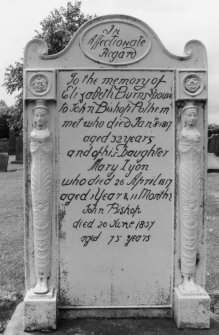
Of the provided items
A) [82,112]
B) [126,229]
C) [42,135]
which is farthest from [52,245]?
[82,112]

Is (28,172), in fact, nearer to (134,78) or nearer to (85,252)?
(85,252)

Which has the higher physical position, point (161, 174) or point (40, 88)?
point (40, 88)

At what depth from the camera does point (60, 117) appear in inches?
159

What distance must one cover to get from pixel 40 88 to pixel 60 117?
0.34 m

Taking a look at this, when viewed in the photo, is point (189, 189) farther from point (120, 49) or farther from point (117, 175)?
point (120, 49)

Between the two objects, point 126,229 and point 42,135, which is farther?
point 126,229

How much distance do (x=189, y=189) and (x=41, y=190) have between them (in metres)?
1.41

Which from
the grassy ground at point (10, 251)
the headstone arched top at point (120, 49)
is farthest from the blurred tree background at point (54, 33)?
the headstone arched top at point (120, 49)

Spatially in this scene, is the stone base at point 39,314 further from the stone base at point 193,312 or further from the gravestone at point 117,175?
the stone base at point 193,312

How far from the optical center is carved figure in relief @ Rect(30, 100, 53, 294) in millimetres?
3891

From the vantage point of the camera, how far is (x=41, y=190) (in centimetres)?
391

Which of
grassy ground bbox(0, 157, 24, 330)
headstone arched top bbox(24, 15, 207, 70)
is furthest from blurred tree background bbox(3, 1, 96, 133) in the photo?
headstone arched top bbox(24, 15, 207, 70)

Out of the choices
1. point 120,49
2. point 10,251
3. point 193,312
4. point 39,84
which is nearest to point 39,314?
point 193,312

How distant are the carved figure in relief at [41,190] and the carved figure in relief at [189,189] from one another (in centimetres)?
128
